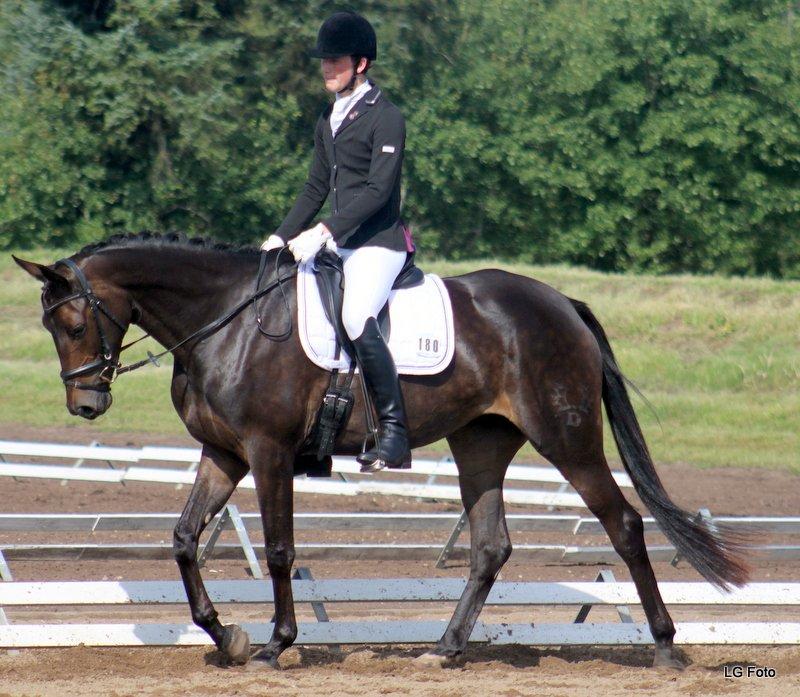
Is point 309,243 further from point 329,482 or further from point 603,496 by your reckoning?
point 329,482

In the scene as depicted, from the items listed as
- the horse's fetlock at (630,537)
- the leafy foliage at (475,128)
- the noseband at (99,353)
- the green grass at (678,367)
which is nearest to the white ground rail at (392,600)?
the horse's fetlock at (630,537)

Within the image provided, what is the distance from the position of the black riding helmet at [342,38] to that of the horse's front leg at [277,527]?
6.74 ft

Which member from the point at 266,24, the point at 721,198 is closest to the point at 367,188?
the point at 266,24

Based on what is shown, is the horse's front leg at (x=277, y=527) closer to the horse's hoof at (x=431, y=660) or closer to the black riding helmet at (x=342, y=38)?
the horse's hoof at (x=431, y=660)

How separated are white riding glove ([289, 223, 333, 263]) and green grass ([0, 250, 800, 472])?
1053cm

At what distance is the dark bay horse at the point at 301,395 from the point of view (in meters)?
5.98

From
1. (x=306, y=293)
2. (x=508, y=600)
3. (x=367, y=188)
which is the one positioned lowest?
(x=508, y=600)

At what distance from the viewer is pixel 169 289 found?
6191 millimetres

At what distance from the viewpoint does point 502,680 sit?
600 cm

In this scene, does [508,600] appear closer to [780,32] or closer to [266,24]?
[266,24]

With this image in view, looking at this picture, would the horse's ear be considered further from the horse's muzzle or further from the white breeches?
the white breeches

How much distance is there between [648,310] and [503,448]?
52.3 ft

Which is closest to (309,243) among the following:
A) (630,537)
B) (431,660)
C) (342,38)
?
(342,38)

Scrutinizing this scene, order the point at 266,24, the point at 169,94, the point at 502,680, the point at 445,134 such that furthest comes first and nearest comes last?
the point at 445,134 → the point at 266,24 → the point at 169,94 → the point at 502,680
